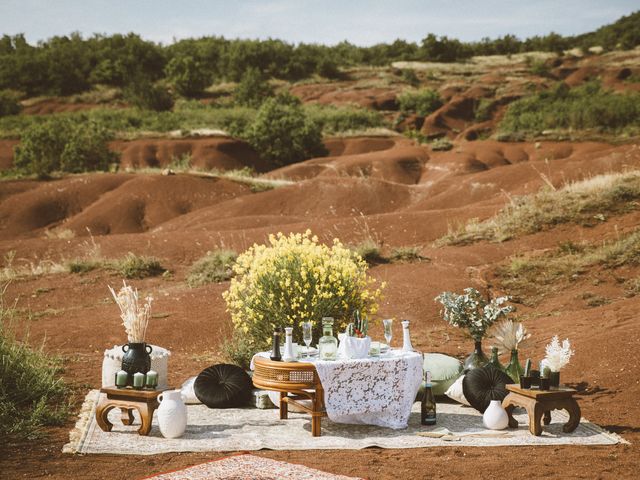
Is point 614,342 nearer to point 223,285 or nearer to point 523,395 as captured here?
point 523,395

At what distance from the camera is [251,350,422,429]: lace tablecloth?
675 cm

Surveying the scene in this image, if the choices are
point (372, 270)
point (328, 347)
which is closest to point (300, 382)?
point (328, 347)

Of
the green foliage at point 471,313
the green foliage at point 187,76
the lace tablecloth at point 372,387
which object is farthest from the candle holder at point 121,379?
the green foliage at point 187,76

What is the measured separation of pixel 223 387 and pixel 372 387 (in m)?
1.73

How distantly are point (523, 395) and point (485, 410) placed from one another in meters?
0.70

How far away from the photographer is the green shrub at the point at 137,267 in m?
16.4

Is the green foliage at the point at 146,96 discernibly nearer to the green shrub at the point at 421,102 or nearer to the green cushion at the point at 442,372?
the green shrub at the point at 421,102

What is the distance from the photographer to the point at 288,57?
220ft

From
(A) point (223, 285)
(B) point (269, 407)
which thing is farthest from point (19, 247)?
(B) point (269, 407)

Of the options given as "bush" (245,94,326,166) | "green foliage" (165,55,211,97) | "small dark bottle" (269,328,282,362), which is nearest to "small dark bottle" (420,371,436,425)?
"small dark bottle" (269,328,282,362)

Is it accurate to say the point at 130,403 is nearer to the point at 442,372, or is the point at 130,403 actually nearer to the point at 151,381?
the point at 151,381

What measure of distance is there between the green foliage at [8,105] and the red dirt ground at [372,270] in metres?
24.6

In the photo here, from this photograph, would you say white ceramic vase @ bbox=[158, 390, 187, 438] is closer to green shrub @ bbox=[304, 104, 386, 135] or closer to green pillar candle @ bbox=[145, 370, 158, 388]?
green pillar candle @ bbox=[145, 370, 158, 388]

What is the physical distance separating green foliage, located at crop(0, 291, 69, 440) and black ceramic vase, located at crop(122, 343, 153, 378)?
83 centimetres
